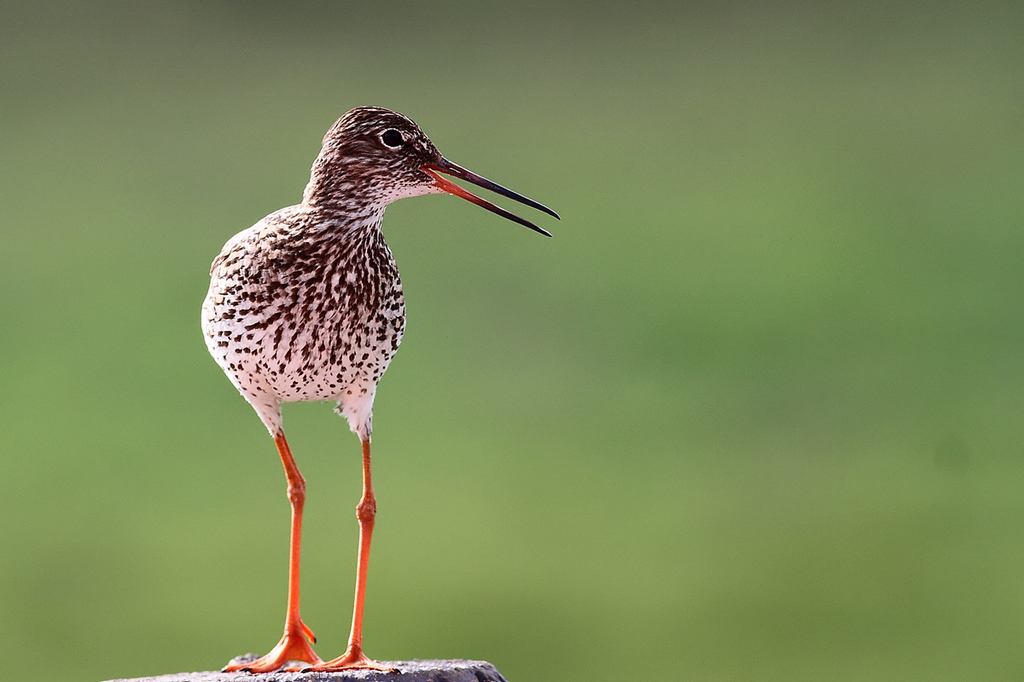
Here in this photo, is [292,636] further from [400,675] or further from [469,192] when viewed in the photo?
[469,192]

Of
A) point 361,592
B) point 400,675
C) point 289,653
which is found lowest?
point 289,653

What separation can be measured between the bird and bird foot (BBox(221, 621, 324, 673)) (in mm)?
94

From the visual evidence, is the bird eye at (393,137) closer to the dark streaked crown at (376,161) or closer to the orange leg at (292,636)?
the dark streaked crown at (376,161)

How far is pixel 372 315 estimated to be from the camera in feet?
15.7

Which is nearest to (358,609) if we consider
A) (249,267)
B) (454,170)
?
(249,267)

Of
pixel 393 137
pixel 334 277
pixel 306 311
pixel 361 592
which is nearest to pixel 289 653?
pixel 361 592

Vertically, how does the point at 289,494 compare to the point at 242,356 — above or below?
below

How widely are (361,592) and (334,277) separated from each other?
48.3 inches

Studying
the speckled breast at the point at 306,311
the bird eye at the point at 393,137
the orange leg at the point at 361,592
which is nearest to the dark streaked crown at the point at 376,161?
the bird eye at the point at 393,137

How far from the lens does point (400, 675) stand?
457cm

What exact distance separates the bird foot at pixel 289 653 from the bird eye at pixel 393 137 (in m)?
1.96

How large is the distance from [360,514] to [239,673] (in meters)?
0.76

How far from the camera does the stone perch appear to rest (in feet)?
14.7

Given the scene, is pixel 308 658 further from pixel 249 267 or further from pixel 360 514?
pixel 249 267
